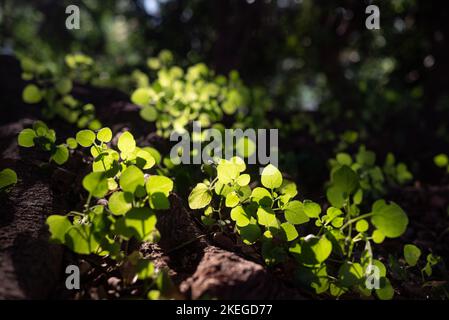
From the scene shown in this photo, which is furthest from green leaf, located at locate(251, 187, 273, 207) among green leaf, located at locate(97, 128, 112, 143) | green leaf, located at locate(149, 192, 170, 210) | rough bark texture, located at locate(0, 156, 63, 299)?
rough bark texture, located at locate(0, 156, 63, 299)

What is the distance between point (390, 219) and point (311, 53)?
590 centimetres

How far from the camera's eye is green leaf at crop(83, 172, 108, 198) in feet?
3.48

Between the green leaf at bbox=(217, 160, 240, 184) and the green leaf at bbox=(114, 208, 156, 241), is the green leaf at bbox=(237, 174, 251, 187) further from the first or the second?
the green leaf at bbox=(114, 208, 156, 241)

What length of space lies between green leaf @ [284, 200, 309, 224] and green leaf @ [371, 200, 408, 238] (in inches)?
9.2

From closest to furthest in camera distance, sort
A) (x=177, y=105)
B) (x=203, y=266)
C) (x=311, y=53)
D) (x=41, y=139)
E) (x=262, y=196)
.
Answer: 1. (x=203, y=266)
2. (x=262, y=196)
3. (x=41, y=139)
4. (x=177, y=105)
5. (x=311, y=53)

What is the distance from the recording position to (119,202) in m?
1.07

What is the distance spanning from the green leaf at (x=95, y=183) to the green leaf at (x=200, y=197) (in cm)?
34

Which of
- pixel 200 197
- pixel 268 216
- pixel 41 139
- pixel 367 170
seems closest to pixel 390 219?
pixel 268 216

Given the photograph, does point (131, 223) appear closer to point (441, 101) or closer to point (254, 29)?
point (254, 29)

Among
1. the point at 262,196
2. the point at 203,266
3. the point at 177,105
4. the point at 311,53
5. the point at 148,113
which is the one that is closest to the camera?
the point at 203,266

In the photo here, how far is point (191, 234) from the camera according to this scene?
1.38 meters

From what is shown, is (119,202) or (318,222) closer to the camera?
(119,202)

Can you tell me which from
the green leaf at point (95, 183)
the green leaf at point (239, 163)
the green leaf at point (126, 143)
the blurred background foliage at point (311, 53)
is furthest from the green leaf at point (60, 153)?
the blurred background foliage at point (311, 53)

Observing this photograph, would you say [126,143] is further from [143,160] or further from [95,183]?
[95,183]
